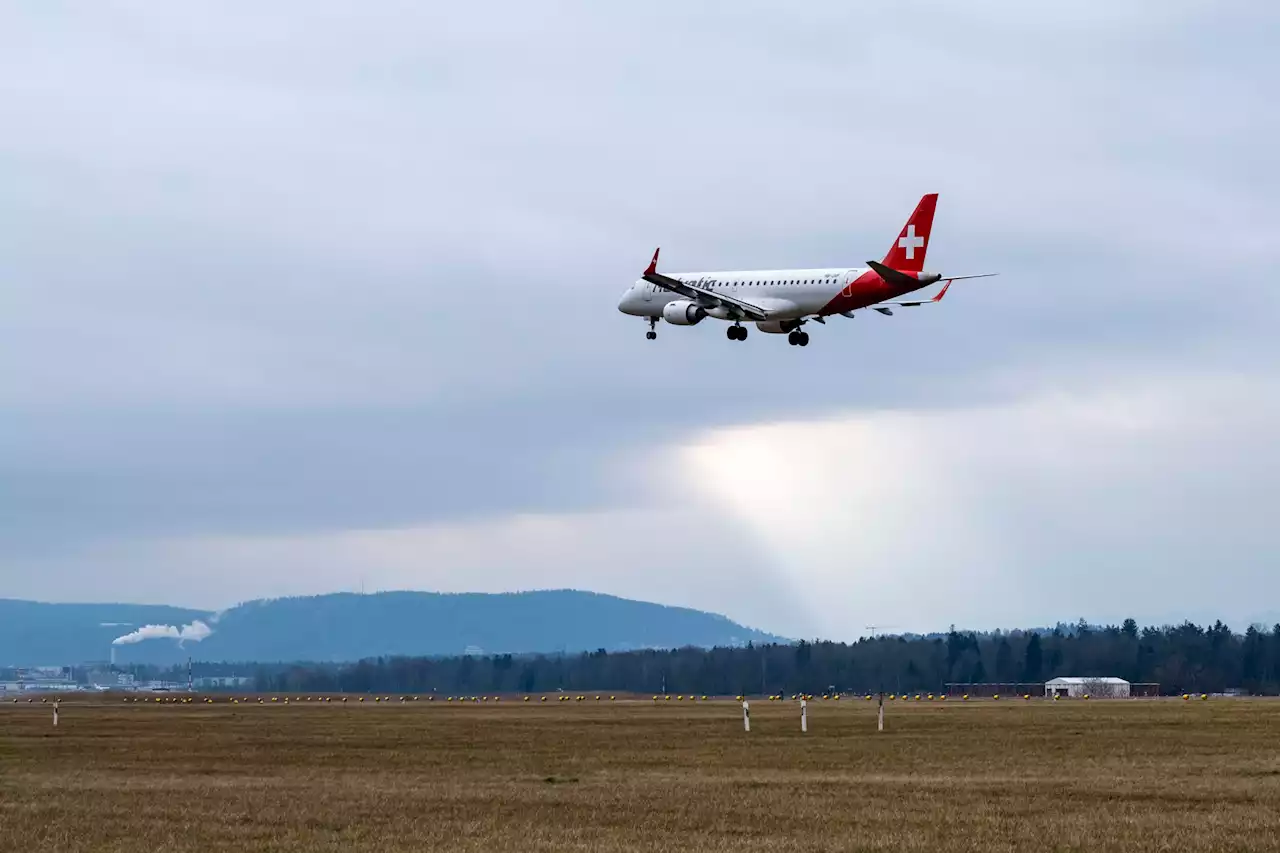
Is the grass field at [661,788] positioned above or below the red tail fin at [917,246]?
below

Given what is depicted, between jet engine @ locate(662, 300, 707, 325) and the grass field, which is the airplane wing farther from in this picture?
the grass field

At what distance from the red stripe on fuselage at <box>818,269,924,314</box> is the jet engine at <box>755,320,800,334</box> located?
268 cm

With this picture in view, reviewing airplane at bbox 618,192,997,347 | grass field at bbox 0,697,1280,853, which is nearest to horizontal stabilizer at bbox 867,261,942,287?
airplane at bbox 618,192,997,347

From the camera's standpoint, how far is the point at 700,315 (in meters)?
93.8

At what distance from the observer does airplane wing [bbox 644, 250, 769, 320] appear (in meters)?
91.4

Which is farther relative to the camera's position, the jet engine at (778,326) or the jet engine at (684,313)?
the jet engine at (684,313)

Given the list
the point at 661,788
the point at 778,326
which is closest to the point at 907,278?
the point at 778,326

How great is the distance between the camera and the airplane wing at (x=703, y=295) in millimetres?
91438

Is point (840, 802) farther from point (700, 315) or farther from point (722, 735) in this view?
point (700, 315)

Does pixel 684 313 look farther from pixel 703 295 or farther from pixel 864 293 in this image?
pixel 864 293

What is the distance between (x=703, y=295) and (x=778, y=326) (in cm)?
412

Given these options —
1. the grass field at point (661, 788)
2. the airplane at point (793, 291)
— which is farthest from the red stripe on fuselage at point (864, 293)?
the grass field at point (661, 788)

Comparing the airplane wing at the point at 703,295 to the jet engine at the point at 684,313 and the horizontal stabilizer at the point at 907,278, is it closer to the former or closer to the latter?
the jet engine at the point at 684,313

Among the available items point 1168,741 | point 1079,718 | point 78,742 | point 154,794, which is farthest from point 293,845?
point 1079,718
